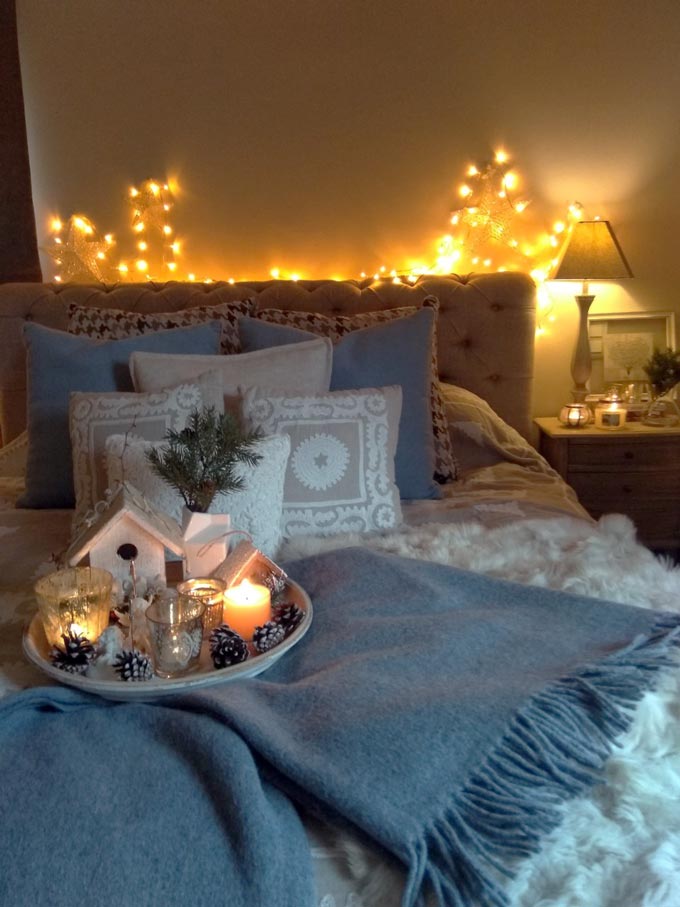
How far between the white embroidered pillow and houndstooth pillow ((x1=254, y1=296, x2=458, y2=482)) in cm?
51

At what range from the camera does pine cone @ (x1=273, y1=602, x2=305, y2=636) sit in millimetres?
1070

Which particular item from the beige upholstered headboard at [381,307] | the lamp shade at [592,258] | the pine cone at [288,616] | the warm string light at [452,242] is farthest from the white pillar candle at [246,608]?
the lamp shade at [592,258]

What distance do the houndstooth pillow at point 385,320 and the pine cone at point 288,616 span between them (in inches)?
34.9

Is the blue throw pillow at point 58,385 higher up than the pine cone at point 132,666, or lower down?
higher up

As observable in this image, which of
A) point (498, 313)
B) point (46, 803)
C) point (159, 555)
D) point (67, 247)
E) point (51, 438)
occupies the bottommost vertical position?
point (46, 803)

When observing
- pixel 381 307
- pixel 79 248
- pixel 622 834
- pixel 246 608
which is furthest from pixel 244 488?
pixel 79 248

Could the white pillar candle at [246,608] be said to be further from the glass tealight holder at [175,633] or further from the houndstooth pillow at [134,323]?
the houndstooth pillow at [134,323]

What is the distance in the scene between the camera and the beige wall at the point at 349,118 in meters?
2.40

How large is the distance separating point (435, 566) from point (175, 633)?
0.46m

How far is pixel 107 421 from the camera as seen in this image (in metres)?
1.55

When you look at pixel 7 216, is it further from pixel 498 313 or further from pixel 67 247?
pixel 498 313

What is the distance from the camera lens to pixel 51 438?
1749 mm

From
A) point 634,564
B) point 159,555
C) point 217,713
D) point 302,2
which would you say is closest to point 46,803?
point 217,713

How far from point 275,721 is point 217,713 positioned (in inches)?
2.5
